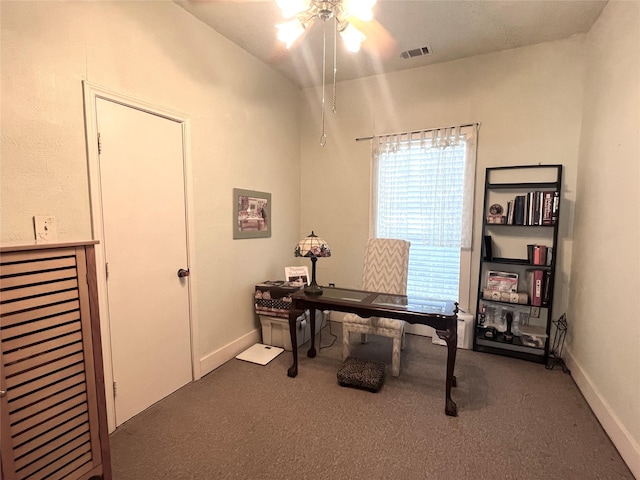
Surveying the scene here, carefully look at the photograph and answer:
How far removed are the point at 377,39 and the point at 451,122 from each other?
114 centimetres

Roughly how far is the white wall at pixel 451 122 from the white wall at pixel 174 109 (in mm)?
406

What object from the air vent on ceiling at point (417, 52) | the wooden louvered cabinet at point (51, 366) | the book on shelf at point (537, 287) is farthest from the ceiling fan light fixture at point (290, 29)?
the book on shelf at point (537, 287)

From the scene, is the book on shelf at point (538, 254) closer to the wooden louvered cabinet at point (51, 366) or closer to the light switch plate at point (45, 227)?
the wooden louvered cabinet at point (51, 366)

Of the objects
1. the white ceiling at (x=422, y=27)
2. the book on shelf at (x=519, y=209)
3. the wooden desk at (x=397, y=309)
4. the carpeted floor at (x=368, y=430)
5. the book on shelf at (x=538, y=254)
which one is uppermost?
the white ceiling at (x=422, y=27)

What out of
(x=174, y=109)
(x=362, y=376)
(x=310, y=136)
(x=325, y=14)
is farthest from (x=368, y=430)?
(x=310, y=136)

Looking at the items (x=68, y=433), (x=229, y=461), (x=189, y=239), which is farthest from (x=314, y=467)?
(x=189, y=239)

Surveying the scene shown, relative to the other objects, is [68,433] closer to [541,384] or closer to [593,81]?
[541,384]

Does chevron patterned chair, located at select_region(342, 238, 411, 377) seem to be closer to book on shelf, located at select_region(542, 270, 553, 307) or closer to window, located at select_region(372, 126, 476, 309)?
window, located at select_region(372, 126, 476, 309)

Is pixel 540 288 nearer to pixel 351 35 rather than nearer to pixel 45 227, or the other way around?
pixel 351 35

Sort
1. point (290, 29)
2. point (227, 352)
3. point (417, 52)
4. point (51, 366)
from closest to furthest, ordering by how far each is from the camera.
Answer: point (51, 366) < point (290, 29) < point (227, 352) < point (417, 52)

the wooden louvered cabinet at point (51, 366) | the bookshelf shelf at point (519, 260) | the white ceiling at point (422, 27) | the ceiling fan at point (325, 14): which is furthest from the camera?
the bookshelf shelf at point (519, 260)

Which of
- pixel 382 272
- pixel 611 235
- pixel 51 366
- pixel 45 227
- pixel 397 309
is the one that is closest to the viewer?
pixel 51 366

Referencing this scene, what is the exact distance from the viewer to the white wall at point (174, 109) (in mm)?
1532

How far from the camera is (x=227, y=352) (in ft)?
9.51
